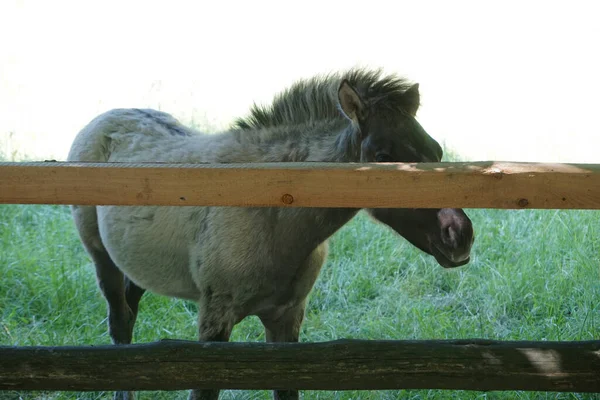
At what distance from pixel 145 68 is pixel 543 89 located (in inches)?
262

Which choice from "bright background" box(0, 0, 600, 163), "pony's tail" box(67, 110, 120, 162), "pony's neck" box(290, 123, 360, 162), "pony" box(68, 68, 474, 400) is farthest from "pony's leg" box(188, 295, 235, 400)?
"bright background" box(0, 0, 600, 163)

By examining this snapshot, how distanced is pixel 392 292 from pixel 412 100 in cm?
265

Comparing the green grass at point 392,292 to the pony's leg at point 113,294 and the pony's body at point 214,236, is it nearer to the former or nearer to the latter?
the pony's leg at point 113,294

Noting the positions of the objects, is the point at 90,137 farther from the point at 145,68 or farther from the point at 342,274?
the point at 145,68

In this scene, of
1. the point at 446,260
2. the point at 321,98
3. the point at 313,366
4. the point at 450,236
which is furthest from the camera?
the point at 321,98

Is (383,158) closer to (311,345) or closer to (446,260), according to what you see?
(446,260)

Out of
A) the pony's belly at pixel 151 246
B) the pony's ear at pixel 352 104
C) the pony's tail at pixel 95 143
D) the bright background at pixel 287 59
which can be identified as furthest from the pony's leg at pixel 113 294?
the bright background at pixel 287 59

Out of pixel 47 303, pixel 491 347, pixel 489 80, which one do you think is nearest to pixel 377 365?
pixel 491 347

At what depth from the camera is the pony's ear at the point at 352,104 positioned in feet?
12.4

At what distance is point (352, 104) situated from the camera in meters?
3.83

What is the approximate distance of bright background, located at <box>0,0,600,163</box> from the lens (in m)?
10.4

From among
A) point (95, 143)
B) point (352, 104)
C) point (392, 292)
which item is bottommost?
point (392, 292)

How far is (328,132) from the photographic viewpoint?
4109 millimetres

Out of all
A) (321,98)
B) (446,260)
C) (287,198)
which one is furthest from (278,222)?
(287,198)
